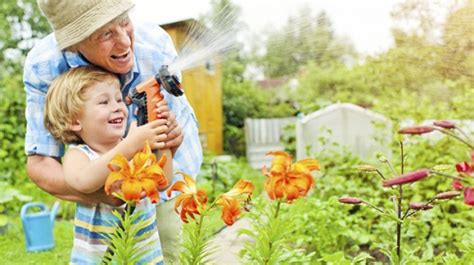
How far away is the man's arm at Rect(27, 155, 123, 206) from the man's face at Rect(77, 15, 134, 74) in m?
0.23

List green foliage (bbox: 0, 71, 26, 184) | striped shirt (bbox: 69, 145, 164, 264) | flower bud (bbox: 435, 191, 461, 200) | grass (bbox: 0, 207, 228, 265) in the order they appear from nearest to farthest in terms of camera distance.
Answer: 1. flower bud (bbox: 435, 191, 461, 200)
2. striped shirt (bbox: 69, 145, 164, 264)
3. grass (bbox: 0, 207, 228, 265)
4. green foliage (bbox: 0, 71, 26, 184)

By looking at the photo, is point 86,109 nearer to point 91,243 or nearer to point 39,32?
point 91,243

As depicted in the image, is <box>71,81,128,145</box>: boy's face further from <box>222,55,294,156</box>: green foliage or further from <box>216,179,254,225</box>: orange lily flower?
<box>222,55,294,156</box>: green foliage

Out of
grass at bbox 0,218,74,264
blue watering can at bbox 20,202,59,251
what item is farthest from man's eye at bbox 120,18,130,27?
blue watering can at bbox 20,202,59,251

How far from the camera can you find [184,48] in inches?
50.8

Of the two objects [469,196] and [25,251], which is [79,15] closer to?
[469,196]

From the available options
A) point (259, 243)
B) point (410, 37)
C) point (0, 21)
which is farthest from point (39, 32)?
point (259, 243)

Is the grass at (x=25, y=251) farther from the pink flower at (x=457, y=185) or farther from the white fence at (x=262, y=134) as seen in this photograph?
the white fence at (x=262, y=134)

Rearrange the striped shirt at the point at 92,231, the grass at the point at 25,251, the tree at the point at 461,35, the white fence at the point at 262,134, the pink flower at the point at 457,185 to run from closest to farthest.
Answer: the pink flower at the point at 457,185 < the striped shirt at the point at 92,231 < the tree at the point at 461,35 < the grass at the point at 25,251 < the white fence at the point at 262,134

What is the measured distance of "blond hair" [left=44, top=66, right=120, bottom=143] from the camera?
1.33 metres


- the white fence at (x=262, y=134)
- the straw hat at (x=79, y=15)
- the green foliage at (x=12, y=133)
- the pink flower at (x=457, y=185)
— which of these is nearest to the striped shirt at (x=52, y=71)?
the straw hat at (x=79, y=15)

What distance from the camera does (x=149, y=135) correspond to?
1222 mm

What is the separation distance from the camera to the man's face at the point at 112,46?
4.13 feet

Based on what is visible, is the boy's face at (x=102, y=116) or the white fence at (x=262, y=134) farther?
the white fence at (x=262, y=134)
